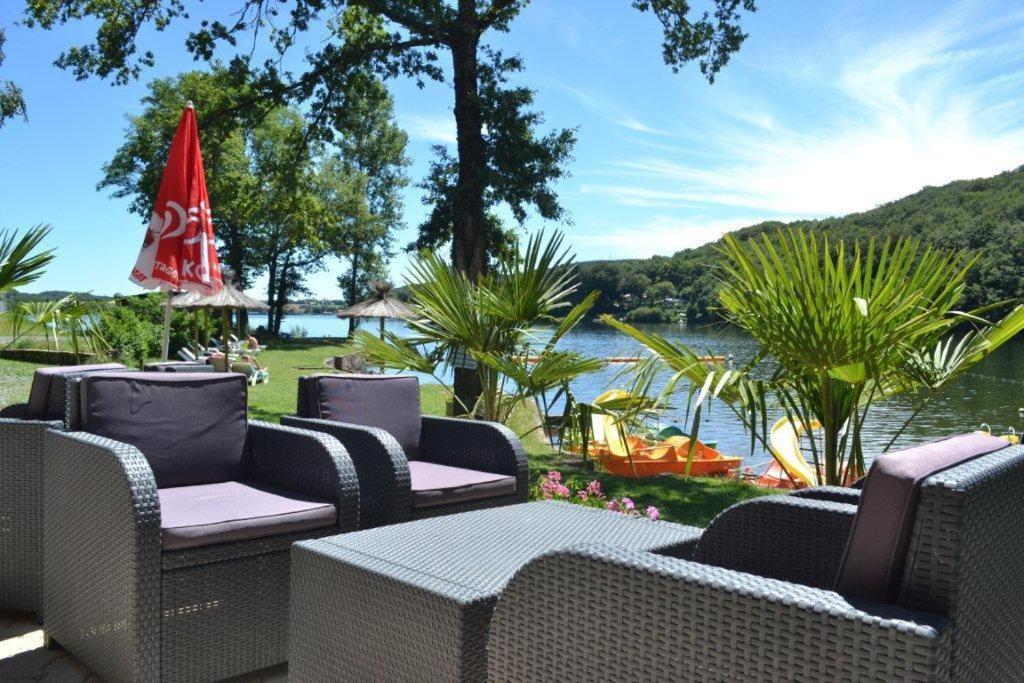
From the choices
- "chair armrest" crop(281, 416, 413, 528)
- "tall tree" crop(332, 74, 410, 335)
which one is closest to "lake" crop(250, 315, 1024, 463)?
"chair armrest" crop(281, 416, 413, 528)

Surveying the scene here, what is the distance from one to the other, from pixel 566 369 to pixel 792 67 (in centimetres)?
1863

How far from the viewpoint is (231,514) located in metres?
2.40

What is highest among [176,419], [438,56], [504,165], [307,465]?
[438,56]

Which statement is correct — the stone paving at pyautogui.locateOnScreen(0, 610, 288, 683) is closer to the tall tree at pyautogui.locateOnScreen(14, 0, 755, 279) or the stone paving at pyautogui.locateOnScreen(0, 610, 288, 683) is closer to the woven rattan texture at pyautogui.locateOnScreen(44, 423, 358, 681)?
the woven rattan texture at pyautogui.locateOnScreen(44, 423, 358, 681)

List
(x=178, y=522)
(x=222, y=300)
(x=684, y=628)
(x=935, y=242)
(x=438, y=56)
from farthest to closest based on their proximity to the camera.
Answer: (x=222, y=300) → (x=438, y=56) → (x=935, y=242) → (x=178, y=522) → (x=684, y=628)

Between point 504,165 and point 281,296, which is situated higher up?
point 504,165

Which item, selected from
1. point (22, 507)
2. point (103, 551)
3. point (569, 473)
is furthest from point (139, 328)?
point (103, 551)

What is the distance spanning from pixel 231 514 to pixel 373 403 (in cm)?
115

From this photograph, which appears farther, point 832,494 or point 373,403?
point 373,403

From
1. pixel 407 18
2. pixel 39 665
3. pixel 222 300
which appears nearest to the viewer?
pixel 39 665

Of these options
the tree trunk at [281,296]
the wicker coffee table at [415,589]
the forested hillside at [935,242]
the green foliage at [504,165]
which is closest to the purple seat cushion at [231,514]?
the wicker coffee table at [415,589]

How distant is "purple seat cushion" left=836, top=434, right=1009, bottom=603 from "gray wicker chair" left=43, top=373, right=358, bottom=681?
1744 millimetres

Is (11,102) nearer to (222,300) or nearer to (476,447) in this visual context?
(222,300)

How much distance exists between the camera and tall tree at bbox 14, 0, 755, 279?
335 inches
